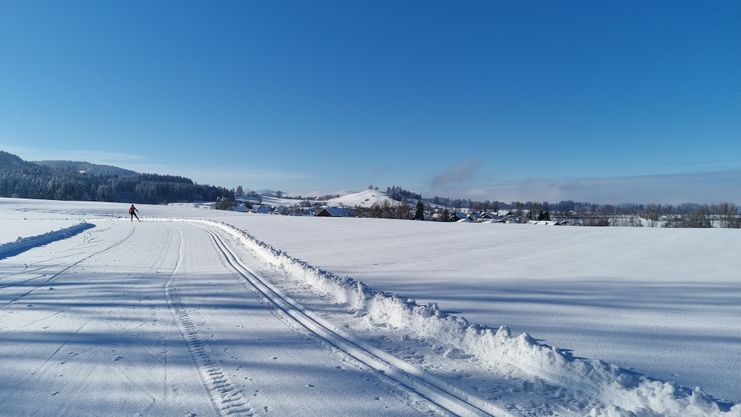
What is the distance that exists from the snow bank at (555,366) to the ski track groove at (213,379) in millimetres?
2811

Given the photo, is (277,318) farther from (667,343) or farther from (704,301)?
(704,301)

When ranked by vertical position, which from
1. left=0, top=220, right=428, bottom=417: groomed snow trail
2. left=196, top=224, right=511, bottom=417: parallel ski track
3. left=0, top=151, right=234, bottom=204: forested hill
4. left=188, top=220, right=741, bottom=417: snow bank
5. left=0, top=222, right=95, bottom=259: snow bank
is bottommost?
left=0, top=222, right=95, bottom=259: snow bank

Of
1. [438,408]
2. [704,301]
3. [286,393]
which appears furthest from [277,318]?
[704,301]

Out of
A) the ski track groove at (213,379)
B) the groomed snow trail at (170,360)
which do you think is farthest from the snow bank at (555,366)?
the ski track groove at (213,379)

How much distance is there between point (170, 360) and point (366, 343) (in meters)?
2.60

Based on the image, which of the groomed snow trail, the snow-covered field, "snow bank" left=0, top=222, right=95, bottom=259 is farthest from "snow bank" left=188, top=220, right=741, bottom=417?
"snow bank" left=0, top=222, right=95, bottom=259

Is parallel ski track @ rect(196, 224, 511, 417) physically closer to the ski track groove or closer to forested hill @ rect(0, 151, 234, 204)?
the ski track groove

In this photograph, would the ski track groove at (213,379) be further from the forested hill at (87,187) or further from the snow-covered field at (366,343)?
the forested hill at (87,187)

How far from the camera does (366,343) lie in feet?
18.6

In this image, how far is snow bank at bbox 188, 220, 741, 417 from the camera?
3.57 meters

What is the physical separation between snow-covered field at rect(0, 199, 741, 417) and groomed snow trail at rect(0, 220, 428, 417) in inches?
1.0

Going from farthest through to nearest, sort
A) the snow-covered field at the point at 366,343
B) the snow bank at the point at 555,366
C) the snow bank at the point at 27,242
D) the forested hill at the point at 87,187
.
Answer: the forested hill at the point at 87,187 < the snow bank at the point at 27,242 < the snow-covered field at the point at 366,343 < the snow bank at the point at 555,366

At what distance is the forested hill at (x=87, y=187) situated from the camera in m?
111

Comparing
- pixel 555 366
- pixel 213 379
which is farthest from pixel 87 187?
pixel 555 366
